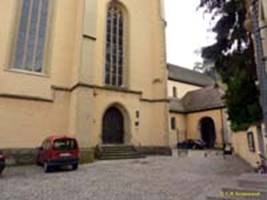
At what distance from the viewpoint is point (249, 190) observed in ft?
12.5

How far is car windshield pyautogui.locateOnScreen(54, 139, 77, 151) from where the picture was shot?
9586 millimetres

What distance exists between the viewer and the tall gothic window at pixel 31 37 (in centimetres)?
1326

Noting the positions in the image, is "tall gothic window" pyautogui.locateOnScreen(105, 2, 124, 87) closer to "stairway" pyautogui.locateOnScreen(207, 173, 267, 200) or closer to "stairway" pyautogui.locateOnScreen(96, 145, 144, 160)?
Result: "stairway" pyautogui.locateOnScreen(96, 145, 144, 160)

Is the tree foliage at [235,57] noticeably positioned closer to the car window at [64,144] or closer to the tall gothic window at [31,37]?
the car window at [64,144]

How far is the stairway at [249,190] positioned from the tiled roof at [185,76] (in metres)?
26.7

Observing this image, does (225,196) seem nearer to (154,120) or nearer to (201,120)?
(154,120)

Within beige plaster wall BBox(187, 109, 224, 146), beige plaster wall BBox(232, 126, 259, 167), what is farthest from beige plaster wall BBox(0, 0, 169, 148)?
beige plaster wall BBox(187, 109, 224, 146)

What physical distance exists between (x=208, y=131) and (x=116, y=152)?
16180mm

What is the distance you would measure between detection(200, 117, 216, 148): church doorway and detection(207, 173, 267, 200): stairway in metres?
22.9

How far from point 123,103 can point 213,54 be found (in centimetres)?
820

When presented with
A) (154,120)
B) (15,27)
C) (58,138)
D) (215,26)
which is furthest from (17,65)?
(215,26)

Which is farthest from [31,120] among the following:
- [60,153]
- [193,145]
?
[193,145]

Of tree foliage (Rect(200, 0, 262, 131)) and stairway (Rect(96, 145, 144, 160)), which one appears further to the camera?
stairway (Rect(96, 145, 144, 160))

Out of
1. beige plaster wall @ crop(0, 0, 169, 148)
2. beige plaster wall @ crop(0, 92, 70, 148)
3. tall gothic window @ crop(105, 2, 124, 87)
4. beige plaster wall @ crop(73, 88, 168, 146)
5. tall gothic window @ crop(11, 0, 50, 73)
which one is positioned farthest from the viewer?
tall gothic window @ crop(105, 2, 124, 87)
